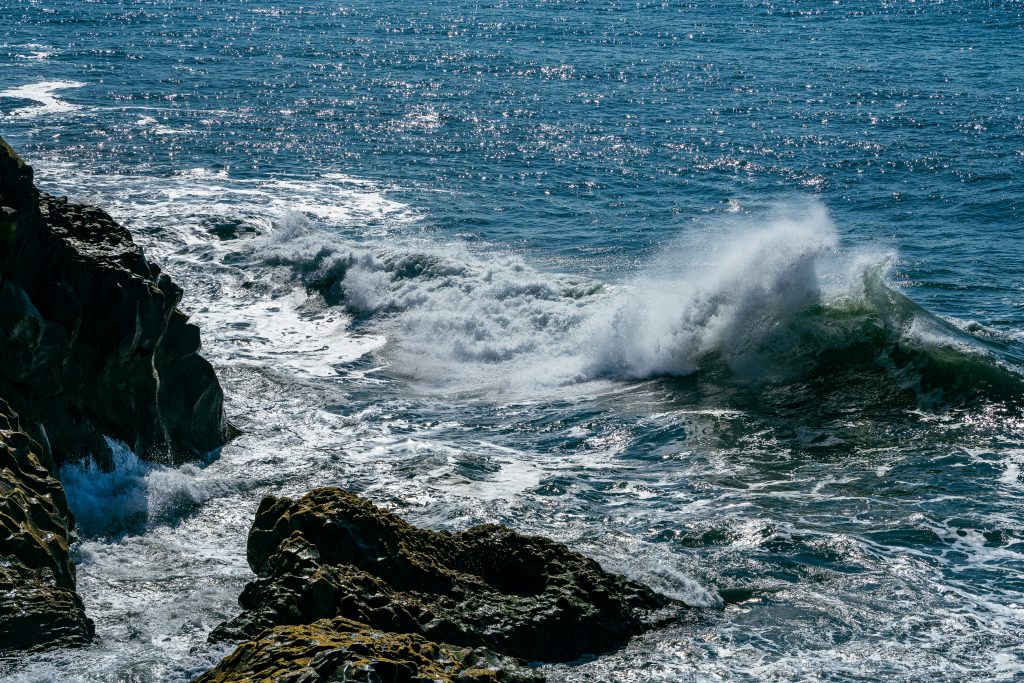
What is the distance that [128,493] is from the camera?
12.9 metres

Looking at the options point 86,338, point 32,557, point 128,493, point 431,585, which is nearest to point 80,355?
point 86,338

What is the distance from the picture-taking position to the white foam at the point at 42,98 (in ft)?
122

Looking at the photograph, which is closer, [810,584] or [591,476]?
[810,584]

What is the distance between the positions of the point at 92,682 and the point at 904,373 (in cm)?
1394

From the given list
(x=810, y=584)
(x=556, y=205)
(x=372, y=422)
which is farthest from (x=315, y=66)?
(x=810, y=584)

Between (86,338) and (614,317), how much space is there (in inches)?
401

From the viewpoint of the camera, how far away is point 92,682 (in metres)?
7.74

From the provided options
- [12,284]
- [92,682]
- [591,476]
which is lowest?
[591,476]

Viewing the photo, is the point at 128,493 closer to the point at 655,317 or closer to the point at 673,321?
the point at 655,317

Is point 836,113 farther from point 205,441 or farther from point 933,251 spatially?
point 205,441

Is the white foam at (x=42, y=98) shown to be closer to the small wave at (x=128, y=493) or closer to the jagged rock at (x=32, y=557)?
the small wave at (x=128, y=493)

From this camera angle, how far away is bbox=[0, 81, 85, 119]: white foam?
37219 mm

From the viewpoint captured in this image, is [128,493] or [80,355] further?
[80,355]

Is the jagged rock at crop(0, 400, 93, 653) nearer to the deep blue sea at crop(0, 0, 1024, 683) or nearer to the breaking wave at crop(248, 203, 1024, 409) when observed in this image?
the deep blue sea at crop(0, 0, 1024, 683)
